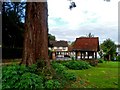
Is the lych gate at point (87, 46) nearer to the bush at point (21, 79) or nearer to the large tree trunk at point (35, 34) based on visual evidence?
the large tree trunk at point (35, 34)

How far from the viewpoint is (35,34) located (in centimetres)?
1413

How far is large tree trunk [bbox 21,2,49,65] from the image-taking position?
13.9 m

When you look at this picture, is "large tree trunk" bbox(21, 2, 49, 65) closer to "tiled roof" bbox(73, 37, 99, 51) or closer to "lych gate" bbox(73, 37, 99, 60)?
"lych gate" bbox(73, 37, 99, 60)

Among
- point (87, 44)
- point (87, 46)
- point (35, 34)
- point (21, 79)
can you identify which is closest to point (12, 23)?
point (87, 46)

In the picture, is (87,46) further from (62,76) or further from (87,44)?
(62,76)

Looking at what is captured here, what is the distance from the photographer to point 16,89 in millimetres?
11328

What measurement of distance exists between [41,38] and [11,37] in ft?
103

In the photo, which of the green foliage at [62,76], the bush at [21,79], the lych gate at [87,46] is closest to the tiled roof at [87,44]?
the lych gate at [87,46]

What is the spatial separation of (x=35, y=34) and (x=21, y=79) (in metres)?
3.22

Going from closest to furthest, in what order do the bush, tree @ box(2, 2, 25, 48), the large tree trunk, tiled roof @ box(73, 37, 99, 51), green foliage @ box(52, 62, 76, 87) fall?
1. the bush
2. green foliage @ box(52, 62, 76, 87)
3. the large tree trunk
4. tree @ box(2, 2, 25, 48)
5. tiled roof @ box(73, 37, 99, 51)

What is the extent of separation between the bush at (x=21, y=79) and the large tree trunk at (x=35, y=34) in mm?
1445

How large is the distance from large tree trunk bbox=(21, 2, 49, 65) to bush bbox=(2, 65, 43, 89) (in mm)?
1445

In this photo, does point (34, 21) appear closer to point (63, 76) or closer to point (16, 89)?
point (63, 76)

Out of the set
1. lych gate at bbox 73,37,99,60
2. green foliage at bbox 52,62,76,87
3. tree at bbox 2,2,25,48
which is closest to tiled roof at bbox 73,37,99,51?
lych gate at bbox 73,37,99,60
